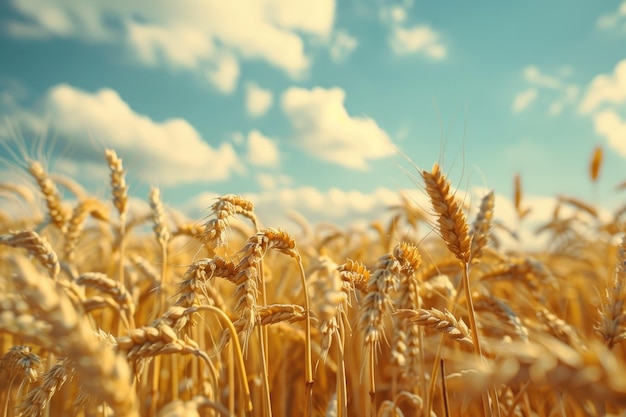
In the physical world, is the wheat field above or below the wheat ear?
below

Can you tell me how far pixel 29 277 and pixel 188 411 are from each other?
0.38 metres

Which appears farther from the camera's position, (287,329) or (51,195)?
(51,195)

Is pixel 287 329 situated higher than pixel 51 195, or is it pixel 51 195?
pixel 51 195

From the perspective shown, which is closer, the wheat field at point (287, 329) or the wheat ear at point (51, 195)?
the wheat field at point (287, 329)

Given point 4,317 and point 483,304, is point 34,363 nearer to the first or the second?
point 4,317

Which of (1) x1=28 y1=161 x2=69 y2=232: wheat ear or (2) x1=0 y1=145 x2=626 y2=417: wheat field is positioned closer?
(2) x1=0 y1=145 x2=626 y2=417: wheat field

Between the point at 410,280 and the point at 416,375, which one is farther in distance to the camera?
the point at 416,375

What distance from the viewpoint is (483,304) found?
218cm

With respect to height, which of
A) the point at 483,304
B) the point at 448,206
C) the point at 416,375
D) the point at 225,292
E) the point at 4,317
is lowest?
the point at 416,375

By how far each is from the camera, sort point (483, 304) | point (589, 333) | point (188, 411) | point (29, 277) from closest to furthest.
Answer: point (29, 277)
point (188, 411)
point (483, 304)
point (589, 333)

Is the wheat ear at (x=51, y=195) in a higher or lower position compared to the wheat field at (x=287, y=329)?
higher

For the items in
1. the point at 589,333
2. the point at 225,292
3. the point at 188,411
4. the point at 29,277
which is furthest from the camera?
the point at 225,292

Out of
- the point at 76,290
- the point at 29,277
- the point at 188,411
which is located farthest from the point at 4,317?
the point at 76,290

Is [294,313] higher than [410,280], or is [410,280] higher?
[410,280]
